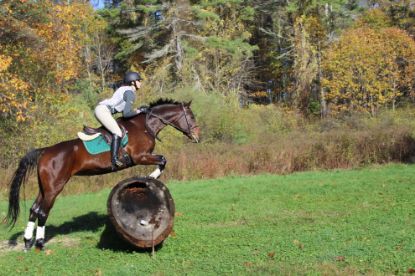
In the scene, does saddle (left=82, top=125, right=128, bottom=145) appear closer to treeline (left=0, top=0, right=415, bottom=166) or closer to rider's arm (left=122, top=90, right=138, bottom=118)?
rider's arm (left=122, top=90, right=138, bottom=118)

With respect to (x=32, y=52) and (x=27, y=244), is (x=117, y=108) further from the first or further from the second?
(x=32, y=52)

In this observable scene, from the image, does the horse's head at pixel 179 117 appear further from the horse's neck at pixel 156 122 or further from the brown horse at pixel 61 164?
the brown horse at pixel 61 164

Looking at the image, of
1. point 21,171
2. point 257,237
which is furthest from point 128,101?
point 257,237

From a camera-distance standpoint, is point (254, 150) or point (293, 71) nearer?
point (254, 150)

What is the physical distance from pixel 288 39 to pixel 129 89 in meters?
42.8

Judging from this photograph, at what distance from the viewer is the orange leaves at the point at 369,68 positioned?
41156mm

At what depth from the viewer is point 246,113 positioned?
34375mm

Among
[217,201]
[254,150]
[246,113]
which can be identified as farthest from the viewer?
[246,113]

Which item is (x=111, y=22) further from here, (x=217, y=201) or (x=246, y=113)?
(x=217, y=201)

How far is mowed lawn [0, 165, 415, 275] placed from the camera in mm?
7750

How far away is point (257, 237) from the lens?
952cm

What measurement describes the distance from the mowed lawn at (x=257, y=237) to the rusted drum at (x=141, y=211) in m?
0.38

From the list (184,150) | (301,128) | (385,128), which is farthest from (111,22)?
(385,128)

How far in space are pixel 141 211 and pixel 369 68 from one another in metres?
35.7
